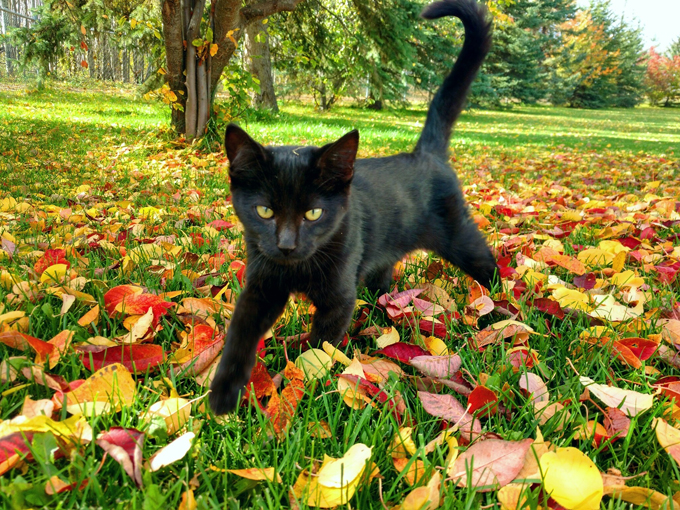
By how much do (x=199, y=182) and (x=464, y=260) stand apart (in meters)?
2.97

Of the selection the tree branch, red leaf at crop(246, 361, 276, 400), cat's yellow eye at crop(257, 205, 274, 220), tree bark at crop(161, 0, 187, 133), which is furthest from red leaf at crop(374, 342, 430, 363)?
the tree branch

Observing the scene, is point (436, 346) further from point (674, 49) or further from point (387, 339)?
point (674, 49)

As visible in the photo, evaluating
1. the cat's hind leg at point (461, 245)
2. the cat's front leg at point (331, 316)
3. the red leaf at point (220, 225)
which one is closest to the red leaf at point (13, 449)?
the cat's front leg at point (331, 316)

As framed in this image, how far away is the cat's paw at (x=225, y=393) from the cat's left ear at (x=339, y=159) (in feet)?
2.56

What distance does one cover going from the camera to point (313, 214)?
67.9 inches

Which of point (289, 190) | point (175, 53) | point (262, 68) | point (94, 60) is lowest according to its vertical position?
point (289, 190)

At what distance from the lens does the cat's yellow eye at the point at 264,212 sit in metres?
1.70

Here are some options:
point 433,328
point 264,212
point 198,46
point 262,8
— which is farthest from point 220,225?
point 262,8

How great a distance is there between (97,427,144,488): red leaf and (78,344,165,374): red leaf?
0.35 metres

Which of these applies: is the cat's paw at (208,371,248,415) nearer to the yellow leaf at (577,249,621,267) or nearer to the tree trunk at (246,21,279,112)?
the yellow leaf at (577,249,621,267)

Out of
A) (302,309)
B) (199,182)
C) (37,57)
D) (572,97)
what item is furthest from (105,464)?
(572,97)

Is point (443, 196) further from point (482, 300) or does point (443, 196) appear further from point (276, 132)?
point (276, 132)

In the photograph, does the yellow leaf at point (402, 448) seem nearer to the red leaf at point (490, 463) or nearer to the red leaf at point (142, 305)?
the red leaf at point (490, 463)

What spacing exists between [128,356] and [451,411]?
97 cm
